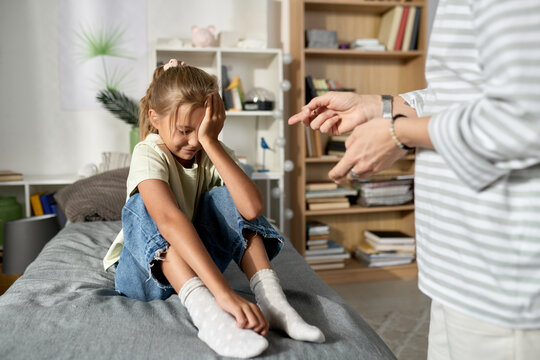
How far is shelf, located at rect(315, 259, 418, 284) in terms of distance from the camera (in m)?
3.01

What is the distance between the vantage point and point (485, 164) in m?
0.61

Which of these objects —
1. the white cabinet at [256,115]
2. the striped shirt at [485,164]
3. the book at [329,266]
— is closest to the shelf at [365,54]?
the white cabinet at [256,115]

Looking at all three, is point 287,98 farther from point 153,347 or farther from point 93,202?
point 153,347

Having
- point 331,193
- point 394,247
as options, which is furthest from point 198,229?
point 394,247

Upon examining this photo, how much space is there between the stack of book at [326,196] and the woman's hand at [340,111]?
1.95 metres

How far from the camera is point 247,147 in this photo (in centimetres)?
322

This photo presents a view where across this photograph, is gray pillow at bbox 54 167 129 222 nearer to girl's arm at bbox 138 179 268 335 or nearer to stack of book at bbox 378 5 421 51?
girl's arm at bbox 138 179 268 335

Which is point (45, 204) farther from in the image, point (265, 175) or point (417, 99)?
point (417, 99)

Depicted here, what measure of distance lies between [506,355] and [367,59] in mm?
2871

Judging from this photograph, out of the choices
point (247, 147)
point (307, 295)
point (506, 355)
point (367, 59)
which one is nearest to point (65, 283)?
point (307, 295)

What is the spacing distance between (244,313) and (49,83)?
2595 millimetres

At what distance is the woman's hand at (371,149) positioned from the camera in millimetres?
742

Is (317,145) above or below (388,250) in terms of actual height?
above

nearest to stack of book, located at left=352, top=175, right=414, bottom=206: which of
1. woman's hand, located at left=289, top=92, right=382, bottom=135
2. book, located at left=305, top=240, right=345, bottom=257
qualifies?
book, located at left=305, top=240, right=345, bottom=257
